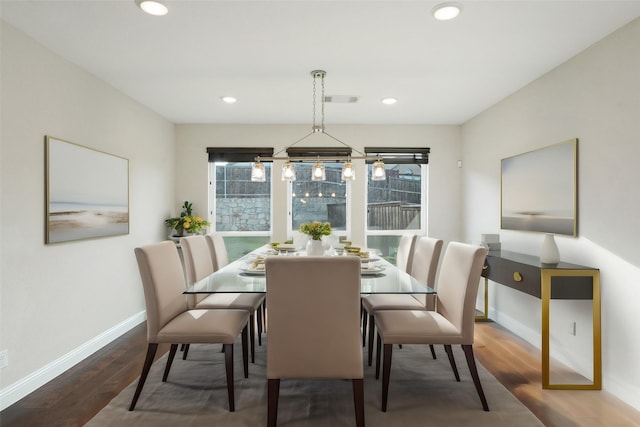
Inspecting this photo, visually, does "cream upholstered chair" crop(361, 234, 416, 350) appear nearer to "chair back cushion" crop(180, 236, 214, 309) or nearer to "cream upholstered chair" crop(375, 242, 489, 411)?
"cream upholstered chair" crop(375, 242, 489, 411)

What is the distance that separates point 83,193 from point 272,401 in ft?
7.69

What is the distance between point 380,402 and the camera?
2348 millimetres

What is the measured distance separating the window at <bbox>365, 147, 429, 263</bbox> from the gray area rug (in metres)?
2.41

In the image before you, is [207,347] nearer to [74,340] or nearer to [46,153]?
[74,340]

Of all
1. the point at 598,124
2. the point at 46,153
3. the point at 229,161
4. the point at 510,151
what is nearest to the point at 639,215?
the point at 598,124

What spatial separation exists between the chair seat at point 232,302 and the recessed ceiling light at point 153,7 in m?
1.97

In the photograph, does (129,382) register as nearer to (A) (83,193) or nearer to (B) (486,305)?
(A) (83,193)

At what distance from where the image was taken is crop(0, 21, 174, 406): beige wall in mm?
2395

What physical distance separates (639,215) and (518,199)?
4.41 ft

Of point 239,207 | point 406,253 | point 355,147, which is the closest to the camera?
point 406,253

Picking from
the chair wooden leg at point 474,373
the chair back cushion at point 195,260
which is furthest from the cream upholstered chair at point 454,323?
the chair back cushion at point 195,260

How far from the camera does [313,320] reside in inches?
78.7

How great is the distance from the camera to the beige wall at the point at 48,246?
7.86 ft

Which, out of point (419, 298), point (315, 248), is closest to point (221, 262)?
point (315, 248)
